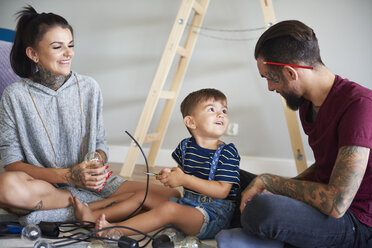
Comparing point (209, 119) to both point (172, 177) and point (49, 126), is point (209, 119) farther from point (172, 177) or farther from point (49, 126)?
point (49, 126)

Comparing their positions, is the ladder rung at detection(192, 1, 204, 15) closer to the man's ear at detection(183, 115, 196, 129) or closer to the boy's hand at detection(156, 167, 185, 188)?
the man's ear at detection(183, 115, 196, 129)

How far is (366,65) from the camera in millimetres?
2420

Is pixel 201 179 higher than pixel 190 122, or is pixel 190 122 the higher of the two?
pixel 190 122

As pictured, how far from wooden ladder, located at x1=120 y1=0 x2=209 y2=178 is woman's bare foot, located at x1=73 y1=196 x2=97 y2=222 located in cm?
79

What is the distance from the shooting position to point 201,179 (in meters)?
1.33

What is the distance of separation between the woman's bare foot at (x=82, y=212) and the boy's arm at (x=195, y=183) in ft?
0.97

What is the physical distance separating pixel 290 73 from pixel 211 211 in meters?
Result: 0.56

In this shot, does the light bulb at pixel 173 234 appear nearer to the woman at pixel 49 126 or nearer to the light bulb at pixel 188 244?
the light bulb at pixel 188 244

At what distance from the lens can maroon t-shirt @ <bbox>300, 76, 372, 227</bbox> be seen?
99 centimetres

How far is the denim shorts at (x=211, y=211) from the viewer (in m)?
1.32

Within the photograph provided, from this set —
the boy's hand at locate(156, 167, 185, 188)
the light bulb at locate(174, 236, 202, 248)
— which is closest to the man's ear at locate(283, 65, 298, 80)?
the boy's hand at locate(156, 167, 185, 188)

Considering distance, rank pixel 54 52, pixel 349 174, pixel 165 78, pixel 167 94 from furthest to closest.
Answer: pixel 167 94 → pixel 165 78 → pixel 54 52 → pixel 349 174

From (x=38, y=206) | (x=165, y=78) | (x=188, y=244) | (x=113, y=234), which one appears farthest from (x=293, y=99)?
(x=165, y=78)

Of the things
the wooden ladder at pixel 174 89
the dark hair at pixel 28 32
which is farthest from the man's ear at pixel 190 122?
the wooden ladder at pixel 174 89
